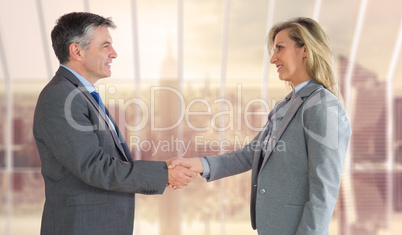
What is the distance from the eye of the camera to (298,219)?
7.08 feet

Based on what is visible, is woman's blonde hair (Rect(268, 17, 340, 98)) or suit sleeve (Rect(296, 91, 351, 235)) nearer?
suit sleeve (Rect(296, 91, 351, 235))

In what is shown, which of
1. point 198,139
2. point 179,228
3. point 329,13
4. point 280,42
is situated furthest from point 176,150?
point 280,42

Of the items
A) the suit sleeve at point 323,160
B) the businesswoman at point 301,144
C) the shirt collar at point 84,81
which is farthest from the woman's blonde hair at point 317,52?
the shirt collar at point 84,81

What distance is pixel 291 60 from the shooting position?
2.41m

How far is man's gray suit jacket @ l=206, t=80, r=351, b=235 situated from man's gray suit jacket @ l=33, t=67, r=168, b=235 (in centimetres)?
61

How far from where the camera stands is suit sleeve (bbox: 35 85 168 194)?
2.15 m

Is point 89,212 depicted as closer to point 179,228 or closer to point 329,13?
point 179,228

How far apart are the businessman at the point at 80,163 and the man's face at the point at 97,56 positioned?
0.22 feet

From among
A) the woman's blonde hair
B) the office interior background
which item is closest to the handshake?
the woman's blonde hair

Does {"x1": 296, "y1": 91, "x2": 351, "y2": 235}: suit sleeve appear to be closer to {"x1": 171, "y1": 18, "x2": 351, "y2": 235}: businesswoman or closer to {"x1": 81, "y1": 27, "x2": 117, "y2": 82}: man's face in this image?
{"x1": 171, "y1": 18, "x2": 351, "y2": 235}: businesswoman

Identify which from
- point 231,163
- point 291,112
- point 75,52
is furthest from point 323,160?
point 75,52

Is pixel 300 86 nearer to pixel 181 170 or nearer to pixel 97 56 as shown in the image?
pixel 181 170

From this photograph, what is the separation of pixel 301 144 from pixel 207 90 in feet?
14.3

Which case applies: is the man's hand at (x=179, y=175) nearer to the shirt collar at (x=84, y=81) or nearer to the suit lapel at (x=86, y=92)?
the suit lapel at (x=86, y=92)
